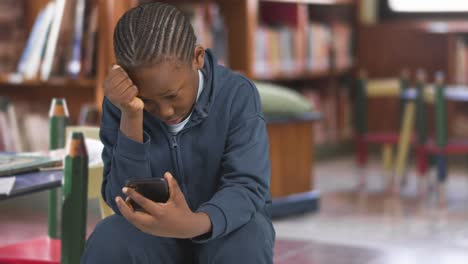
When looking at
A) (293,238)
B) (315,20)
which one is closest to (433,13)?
(315,20)

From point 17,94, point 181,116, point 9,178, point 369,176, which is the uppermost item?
point 181,116

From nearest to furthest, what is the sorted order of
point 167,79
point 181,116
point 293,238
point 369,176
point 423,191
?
point 167,79 → point 181,116 → point 293,238 → point 423,191 → point 369,176

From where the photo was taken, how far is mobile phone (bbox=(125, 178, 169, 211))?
138 cm

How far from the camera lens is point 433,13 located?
6.16m

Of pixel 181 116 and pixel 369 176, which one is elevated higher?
pixel 181 116

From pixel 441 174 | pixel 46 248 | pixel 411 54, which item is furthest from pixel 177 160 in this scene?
pixel 411 54

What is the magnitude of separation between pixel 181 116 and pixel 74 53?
244cm

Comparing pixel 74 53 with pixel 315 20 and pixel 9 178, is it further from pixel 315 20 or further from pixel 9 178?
pixel 315 20

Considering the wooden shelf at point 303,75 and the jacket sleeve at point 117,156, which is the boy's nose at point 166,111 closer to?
the jacket sleeve at point 117,156

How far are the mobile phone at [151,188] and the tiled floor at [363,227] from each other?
1837mm

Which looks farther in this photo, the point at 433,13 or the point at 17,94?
the point at 433,13

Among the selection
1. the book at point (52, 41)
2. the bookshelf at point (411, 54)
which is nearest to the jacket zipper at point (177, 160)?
the book at point (52, 41)

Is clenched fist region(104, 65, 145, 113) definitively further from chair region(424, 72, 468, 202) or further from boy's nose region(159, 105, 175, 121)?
chair region(424, 72, 468, 202)

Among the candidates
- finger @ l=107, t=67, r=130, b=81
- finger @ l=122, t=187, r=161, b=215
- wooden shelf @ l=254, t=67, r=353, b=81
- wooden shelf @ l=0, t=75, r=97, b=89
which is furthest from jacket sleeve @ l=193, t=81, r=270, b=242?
wooden shelf @ l=254, t=67, r=353, b=81
